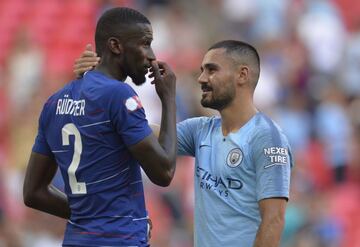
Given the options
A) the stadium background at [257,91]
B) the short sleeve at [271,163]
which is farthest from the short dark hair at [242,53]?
the stadium background at [257,91]

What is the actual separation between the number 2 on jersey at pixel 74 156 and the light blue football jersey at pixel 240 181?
31.3 inches

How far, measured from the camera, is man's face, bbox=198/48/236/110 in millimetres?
6734

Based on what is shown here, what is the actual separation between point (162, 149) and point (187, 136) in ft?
2.79

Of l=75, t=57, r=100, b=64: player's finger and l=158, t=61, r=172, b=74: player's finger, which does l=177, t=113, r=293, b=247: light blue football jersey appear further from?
l=75, t=57, r=100, b=64: player's finger

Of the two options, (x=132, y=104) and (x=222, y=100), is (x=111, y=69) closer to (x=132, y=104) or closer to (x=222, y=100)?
(x=132, y=104)

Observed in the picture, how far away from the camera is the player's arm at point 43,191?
21.9 feet

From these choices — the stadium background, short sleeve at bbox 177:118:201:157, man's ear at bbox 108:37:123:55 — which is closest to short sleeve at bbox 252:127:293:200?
short sleeve at bbox 177:118:201:157

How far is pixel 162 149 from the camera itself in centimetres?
617

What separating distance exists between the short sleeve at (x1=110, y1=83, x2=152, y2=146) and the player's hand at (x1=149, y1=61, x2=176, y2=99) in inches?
11.3

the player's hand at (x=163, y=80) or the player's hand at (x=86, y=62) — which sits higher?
the player's hand at (x=86, y=62)

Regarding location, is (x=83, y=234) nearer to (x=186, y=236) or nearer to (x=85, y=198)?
(x=85, y=198)

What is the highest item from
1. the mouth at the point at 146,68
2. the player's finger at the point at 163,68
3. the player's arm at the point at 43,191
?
the player's finger at the point at 163,68

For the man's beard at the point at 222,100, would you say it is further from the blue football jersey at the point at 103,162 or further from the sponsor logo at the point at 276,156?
the blue football jersey at the point at 103,162

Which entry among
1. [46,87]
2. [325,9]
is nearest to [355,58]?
[325,9]
